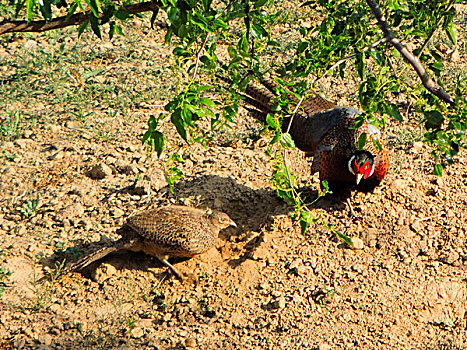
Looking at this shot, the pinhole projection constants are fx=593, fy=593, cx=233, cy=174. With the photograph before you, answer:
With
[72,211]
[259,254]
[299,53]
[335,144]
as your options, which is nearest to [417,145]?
[335,144]

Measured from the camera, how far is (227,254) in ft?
18.0

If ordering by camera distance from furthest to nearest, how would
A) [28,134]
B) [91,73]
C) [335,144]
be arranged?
[91,73] → [28,134] → [335,144]

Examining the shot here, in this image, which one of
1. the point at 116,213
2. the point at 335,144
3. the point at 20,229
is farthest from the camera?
the point at 116,213

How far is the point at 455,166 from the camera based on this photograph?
19.7 feet

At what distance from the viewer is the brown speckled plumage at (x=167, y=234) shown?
16.8ft

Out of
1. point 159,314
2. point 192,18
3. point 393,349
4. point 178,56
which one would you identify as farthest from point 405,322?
point 192,18

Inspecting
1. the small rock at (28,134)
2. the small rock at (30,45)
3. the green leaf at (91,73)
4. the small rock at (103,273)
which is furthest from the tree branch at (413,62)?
the small rock at (30,45)

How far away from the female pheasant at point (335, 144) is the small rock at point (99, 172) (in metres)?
1.64

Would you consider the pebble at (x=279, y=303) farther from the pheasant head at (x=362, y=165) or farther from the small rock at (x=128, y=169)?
the small rock at (x=128, y=169)

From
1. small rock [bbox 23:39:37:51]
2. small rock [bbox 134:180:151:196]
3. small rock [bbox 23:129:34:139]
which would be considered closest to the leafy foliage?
small rock [bbox 134:180:151:196]

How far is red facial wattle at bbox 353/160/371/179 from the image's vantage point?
17.6 feet

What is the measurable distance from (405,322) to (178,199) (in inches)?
98.2

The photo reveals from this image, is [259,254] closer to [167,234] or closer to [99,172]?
[167,234]

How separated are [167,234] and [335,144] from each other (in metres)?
1.85
